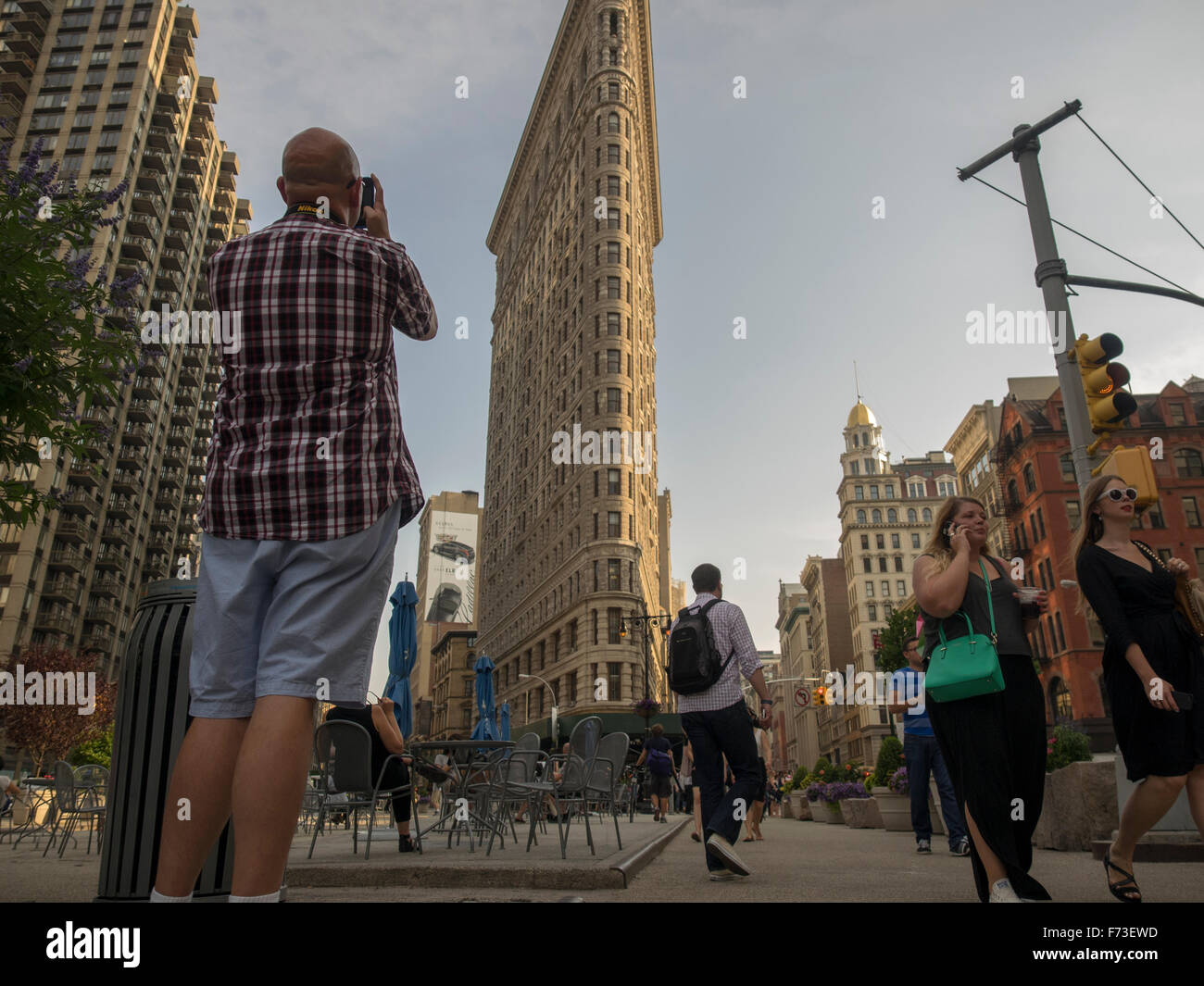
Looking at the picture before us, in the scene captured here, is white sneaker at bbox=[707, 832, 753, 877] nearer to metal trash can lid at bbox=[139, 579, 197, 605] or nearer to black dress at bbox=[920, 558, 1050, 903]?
black dress at bbox=[920, 558, 1050, 903]

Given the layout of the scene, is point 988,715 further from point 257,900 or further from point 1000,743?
point 257,900

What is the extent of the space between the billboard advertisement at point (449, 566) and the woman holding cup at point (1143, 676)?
453 feet

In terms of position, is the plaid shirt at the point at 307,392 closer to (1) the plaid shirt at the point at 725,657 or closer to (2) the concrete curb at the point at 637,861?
(2) the concrete curb at the point at 637,861

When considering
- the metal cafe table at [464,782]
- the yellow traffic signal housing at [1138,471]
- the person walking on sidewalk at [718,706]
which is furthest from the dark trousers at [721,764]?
the yellow traffic signal housing at [1138,471]

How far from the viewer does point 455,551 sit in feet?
469

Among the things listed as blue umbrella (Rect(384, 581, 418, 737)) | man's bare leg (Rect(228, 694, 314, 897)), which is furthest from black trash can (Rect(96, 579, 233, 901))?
blue umbrella (Rect(384, 581, 418, 737))

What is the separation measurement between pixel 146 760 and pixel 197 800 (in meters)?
1.17

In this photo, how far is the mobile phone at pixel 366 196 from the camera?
2.75 meters

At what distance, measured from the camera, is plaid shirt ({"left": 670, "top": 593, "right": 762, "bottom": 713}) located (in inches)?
233

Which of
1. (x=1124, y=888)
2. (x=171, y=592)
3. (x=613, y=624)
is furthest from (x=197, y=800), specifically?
(x=613, y=624)

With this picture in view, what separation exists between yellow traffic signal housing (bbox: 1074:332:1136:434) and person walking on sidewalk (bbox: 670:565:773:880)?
4075 millimetres

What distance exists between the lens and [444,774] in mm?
7957
